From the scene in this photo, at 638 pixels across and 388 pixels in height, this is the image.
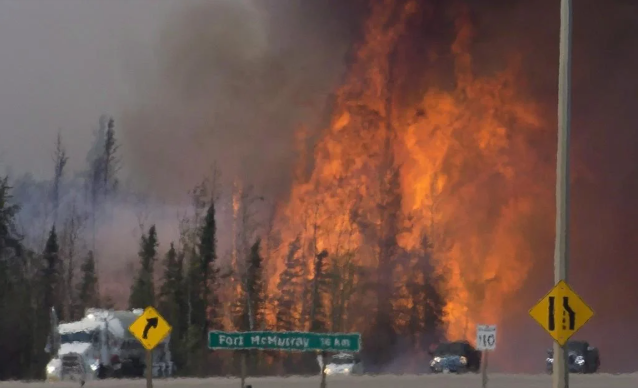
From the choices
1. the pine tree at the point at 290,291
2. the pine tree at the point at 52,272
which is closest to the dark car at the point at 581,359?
the pine tree at the point at 290,291

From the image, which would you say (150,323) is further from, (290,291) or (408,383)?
(290,291)

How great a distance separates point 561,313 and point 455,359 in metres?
39.4

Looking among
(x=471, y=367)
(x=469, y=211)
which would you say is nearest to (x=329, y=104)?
(x=469, y=211)

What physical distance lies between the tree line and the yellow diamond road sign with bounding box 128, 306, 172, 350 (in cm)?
4623

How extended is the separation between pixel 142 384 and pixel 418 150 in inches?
1501

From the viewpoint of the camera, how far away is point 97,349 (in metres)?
52.2

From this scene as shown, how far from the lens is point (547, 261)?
Result: 73938 millimetres

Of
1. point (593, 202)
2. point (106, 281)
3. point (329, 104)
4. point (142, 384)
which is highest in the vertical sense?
point (329, 104)

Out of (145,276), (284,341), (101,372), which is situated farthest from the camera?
(145,276)

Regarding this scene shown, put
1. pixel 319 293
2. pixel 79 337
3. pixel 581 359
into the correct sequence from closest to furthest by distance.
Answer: pixel 79 337 < pixel 581 359 < pixel 319 293

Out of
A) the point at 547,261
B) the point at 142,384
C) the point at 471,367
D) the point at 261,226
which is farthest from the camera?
the point at 261,226

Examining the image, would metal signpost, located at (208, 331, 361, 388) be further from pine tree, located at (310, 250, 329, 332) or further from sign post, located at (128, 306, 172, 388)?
pine tree, located at (310, 250, 329, 332)

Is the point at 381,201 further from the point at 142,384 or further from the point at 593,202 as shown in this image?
the point at 142,384

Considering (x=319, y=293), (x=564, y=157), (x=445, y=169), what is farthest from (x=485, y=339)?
(x=319, y=293)
